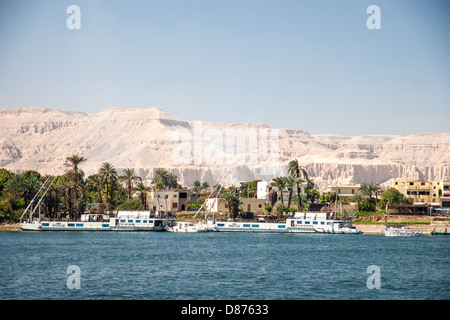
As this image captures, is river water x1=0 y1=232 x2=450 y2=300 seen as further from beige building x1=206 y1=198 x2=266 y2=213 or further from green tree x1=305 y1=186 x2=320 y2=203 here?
green tree x1=305 y1=186 x2=320 y2=203

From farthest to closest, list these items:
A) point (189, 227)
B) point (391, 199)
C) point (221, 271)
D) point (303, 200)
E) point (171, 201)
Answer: point (171, 201) → point (303, 200) → point (391, 199) → point (189, 227) → point (221, 271)

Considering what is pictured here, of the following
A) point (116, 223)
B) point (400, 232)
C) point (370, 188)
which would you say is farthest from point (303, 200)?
point (116, 223)

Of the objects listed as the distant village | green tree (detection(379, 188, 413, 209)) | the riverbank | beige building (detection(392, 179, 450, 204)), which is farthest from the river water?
beige building (detection(392, 179, 450, 204))

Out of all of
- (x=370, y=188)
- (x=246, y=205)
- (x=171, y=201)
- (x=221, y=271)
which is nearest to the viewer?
(x=221, y=271)

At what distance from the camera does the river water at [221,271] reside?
45500mm

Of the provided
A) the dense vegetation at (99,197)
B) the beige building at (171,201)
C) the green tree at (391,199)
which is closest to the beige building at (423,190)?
the dense vegetation at (99,197)

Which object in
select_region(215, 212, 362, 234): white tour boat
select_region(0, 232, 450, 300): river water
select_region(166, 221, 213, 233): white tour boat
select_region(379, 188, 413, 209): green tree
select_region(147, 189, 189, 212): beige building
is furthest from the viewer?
select_region(147, 189, 189, 212): beige building

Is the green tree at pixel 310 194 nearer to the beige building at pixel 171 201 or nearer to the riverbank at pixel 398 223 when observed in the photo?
the riverbank at pixel 398 223

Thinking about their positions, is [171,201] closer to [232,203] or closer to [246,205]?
[246,205]

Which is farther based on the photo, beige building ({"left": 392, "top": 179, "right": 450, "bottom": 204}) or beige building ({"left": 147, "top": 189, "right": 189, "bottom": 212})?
beige building ({"left": 392, "top": 179, "right": 450, "bottom": 204})

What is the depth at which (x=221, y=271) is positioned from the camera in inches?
2251

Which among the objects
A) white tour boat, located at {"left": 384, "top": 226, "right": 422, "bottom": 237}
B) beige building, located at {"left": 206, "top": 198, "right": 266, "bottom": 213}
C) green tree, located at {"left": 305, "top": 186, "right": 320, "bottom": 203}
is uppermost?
green tree, located at {"left": 305, "top": 186, "right": 320, "bottom": 203}

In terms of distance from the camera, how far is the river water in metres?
45.5
